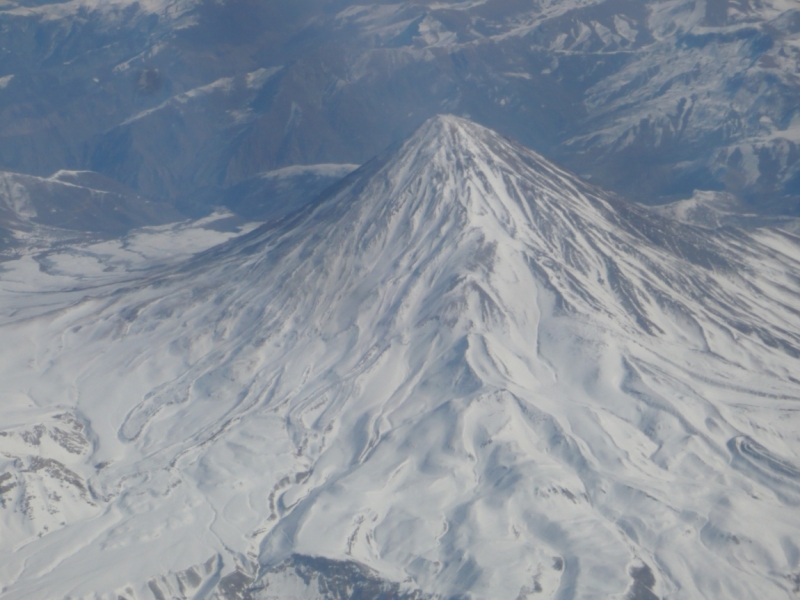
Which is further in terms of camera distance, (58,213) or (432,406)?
(58,213)

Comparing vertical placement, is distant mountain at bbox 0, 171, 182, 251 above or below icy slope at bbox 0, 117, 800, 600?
below

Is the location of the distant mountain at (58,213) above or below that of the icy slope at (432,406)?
below

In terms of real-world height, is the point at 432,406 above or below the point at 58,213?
above

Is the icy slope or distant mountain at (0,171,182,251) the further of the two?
distant mountain at (0,171,182,251)

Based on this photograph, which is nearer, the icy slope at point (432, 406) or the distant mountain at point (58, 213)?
the icy slope at point (432, 406)

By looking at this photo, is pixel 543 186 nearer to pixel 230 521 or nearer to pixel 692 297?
pixel 692 297

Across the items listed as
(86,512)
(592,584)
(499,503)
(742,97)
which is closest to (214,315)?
(86,512)

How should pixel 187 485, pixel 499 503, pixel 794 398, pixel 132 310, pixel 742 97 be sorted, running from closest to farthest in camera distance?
1. pixel 499 503
2. pixel 187 485
3. pixel 794 398
4. pixel 132 310
5. pixel 742 97

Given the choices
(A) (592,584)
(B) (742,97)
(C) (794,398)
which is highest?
(A) (592,584)
